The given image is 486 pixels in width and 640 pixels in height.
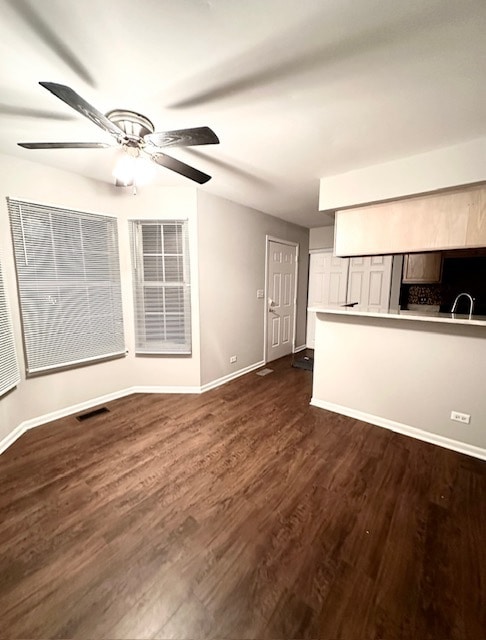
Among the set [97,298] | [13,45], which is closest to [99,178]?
[97,298]

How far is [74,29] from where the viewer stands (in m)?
1.08

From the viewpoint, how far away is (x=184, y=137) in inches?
56.2

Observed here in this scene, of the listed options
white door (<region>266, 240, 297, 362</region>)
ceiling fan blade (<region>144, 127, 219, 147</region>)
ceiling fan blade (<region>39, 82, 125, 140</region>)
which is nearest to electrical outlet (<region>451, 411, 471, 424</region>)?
white door (<region>266, 240, 297, 362</region>)

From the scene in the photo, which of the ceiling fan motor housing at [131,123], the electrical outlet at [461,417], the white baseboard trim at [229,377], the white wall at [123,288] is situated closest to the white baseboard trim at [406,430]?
the electrical outlet at [461,417]

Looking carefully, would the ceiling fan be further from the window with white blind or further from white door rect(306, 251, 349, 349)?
white door rect(306, 251, 349, 349)

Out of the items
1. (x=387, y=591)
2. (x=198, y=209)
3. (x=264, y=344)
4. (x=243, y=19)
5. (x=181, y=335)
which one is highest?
(x=243, y=19)

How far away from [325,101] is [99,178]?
230 cm

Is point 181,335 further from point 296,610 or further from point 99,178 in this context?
point 296,610

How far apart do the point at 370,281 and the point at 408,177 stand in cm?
239

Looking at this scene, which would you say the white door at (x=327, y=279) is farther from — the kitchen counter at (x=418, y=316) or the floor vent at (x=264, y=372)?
the kitchen counter at (x=418, y=316)

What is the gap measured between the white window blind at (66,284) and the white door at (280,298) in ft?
7.54

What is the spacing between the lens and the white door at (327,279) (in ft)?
15.7

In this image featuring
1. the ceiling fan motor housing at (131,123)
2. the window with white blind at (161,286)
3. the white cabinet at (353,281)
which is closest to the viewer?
the ceiling fan motor housing at (131,123)

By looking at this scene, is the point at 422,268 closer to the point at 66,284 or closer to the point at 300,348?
the point at 300,348
